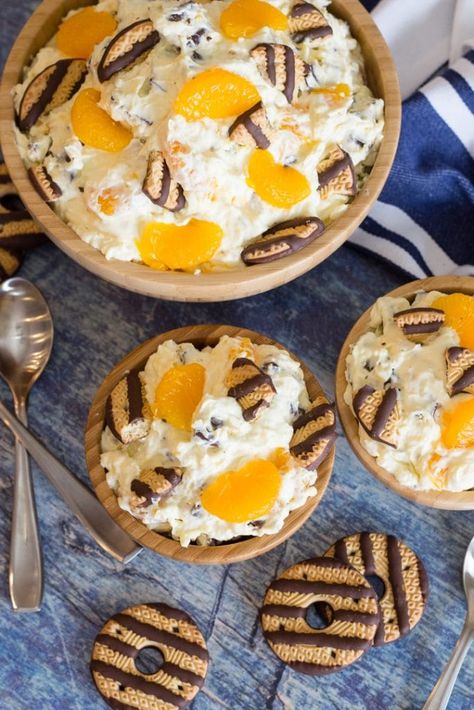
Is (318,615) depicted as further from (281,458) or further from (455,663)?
(281,458)

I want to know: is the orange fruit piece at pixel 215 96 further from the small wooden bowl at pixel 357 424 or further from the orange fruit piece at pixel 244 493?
the orange fruit piece at pixel 244 493

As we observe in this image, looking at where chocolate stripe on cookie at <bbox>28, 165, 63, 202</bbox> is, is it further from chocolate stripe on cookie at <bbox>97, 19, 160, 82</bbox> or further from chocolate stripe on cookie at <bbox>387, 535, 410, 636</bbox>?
chocolate stripe on cookie at <bbox>387, 535, 410, 636</bbox>

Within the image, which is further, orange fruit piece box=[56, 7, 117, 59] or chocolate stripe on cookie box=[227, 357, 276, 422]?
orange fruit piece box=[56, 7, 117, 59]

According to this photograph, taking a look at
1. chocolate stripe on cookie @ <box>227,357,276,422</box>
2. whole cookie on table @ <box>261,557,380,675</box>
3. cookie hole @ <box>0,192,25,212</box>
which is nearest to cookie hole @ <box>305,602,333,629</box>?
whole cookie on table @ <box>261,557,380,675</box>

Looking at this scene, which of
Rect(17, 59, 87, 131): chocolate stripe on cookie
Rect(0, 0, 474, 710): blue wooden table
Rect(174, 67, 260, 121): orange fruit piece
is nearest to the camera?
Rect(174, 67, 260, 121): orange fruit piece

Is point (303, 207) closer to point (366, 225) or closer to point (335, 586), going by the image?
point (366, 225)

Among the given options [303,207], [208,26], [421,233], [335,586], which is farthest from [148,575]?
[208,26]
